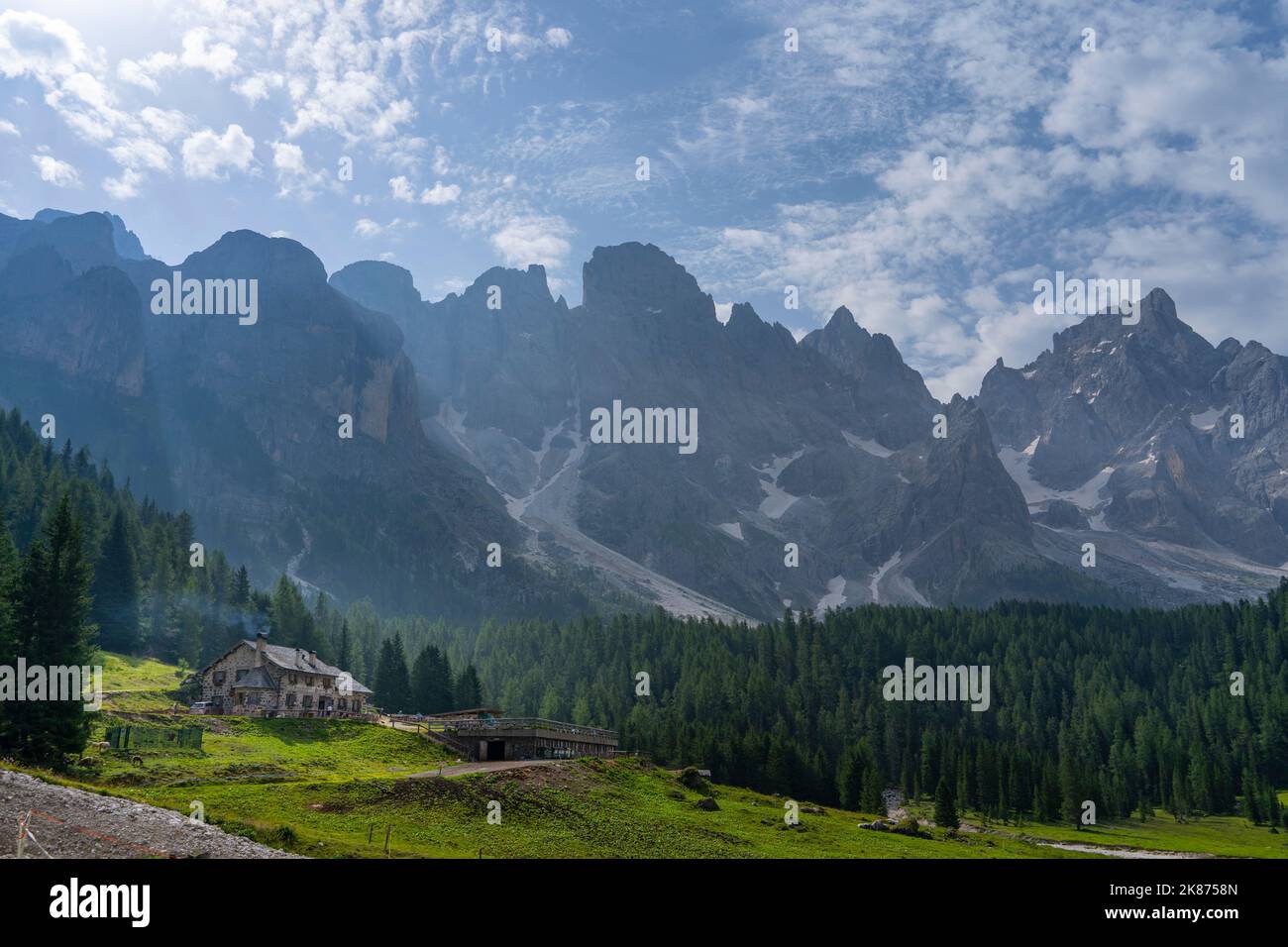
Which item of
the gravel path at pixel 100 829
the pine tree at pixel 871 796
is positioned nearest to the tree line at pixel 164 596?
the gravel path at pixel 100 829

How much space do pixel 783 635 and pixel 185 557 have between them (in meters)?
113

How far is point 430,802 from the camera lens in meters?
51.9

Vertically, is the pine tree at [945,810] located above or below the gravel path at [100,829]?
below

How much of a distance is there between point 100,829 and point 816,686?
153247 mm

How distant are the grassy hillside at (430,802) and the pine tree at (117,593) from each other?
3358 cm

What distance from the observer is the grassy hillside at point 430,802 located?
45.7 metres

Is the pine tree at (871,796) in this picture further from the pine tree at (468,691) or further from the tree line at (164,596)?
the tree line at (164,596)

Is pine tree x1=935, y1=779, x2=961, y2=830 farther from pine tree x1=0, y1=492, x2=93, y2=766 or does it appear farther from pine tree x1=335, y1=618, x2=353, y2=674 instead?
pine tree x1=335, y1=618, x2=353, y2=674

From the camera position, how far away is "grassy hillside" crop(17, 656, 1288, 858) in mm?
45719

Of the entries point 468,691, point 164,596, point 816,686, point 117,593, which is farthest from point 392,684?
point 816,686

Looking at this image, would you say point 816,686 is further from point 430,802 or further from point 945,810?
point 430,802
